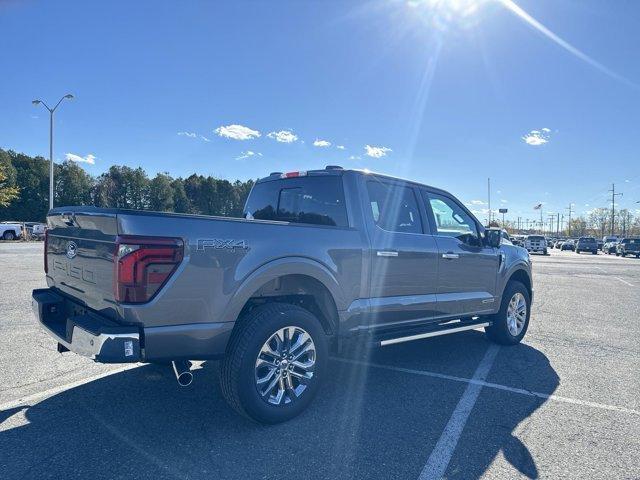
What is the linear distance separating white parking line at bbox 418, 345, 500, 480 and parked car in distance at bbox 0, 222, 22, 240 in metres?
42.5

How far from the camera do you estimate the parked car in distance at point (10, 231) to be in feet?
123

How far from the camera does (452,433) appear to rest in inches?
133

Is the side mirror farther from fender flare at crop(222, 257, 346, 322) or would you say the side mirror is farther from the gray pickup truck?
fender flare at crop(222, 257, 346, 322)

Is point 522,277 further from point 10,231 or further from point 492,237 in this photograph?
point 10,231

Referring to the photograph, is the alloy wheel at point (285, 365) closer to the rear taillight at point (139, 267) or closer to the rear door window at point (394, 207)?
the rear taillight at point (139, 267)

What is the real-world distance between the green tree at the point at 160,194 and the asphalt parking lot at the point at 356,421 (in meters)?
57.7

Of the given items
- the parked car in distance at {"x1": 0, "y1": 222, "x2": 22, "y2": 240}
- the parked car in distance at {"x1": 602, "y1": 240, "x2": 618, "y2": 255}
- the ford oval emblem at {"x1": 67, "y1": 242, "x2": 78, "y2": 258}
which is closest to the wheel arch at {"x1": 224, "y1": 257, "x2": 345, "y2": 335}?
the ford oval emblem at {"x1": 67, "y1": 242, "x2": 78, "y2": 258}

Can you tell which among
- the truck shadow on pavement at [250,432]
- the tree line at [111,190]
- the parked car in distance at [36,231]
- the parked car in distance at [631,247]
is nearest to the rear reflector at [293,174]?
the truck shadow on pavement at [250,432]

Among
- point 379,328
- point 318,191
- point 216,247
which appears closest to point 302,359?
point 379,328

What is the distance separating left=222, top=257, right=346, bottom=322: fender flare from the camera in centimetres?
321

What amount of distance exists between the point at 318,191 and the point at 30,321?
4.89 meters

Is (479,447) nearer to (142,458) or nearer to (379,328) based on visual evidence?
(379,328)

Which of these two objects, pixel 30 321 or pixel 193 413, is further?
pixel 30 321

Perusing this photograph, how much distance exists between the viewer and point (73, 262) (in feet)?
11.5
